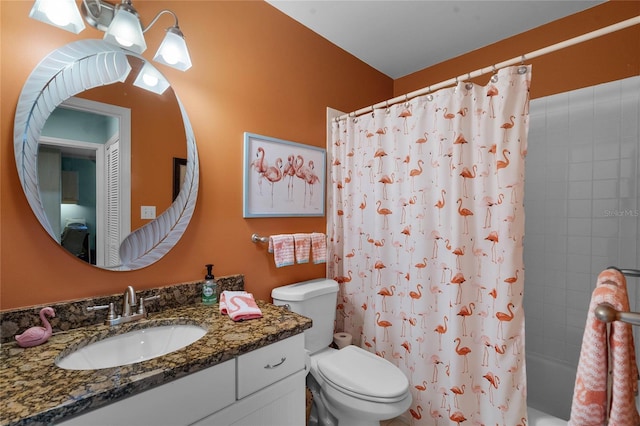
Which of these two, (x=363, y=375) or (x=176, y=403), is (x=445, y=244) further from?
(x=176, y=403)

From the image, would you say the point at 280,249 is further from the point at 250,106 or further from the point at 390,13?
the point at 390,13

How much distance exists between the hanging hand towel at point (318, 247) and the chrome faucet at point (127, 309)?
1001 mm

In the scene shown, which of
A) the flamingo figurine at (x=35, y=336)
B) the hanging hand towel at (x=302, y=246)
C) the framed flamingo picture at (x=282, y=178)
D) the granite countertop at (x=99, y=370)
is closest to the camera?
the granite countertop at (x=99, y=370)

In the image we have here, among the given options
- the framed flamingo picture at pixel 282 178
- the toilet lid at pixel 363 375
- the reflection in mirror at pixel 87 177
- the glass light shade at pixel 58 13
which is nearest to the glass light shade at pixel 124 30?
the glass light shade at pixel 58 13

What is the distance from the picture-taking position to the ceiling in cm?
172

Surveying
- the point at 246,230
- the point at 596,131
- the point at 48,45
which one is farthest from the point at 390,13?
the point at 48,45

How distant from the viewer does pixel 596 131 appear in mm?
1756

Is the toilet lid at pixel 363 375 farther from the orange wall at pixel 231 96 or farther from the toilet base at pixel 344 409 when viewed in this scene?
the orange wall at pixel 231 96

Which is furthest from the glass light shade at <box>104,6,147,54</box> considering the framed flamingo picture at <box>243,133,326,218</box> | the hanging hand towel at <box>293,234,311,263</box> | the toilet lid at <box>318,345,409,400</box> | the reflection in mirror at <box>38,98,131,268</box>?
the toilet lid at <box>318,345,409,400</box>

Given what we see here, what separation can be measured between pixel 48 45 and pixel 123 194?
58 cm

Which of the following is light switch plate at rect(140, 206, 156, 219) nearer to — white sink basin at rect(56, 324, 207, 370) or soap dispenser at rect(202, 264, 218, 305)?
soap dispenser at rect(202, 264, 218, 305)

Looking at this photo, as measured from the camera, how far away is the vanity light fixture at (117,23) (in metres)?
1.00

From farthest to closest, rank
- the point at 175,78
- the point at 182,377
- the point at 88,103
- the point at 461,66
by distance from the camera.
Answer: the point at 461,66 → the point at 175,78 → the point at 88,103 → the point at 182,377

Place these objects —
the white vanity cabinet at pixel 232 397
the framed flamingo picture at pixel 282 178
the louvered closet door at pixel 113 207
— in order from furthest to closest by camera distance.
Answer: the framed flamingo picture at pixel 282 178 < the louvered closet door at pixel 113 207 < the white vanity cabinet at pixel 232 397
